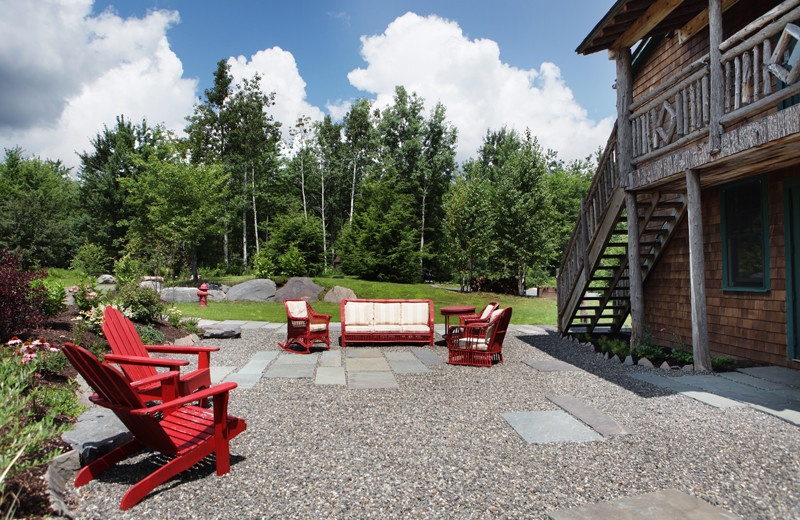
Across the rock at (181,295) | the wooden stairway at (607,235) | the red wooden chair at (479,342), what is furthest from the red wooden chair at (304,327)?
the rock at (181,295)

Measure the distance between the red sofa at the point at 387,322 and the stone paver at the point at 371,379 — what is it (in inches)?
83.5

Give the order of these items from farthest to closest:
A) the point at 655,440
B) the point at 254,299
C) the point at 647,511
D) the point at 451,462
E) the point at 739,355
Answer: the point at 254,299
the point at 739,355
the point at 655,440
the point at 451,462
the point at 647,511

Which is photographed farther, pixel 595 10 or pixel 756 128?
pixel 595 10

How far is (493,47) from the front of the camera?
22422mm

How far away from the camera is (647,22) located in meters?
6.36

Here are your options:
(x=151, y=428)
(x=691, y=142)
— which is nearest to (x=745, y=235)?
(x=691, y=142)

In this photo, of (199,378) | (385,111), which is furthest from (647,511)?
(385,111)

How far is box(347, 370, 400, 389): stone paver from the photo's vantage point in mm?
5434

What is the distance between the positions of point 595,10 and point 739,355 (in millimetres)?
7699

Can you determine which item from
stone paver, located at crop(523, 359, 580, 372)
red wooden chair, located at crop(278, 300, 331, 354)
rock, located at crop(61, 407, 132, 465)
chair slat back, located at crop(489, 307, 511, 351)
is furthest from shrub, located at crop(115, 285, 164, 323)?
stone paver, located at crop(523, 359, 580, 372)

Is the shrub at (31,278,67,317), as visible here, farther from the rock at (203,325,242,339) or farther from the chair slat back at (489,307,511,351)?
the chair slat back at (489,307,511,351)

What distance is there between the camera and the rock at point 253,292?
17.2 m

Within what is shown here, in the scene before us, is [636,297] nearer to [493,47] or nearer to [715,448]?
[715,448]

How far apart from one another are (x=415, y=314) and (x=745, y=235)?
5.44 metres
